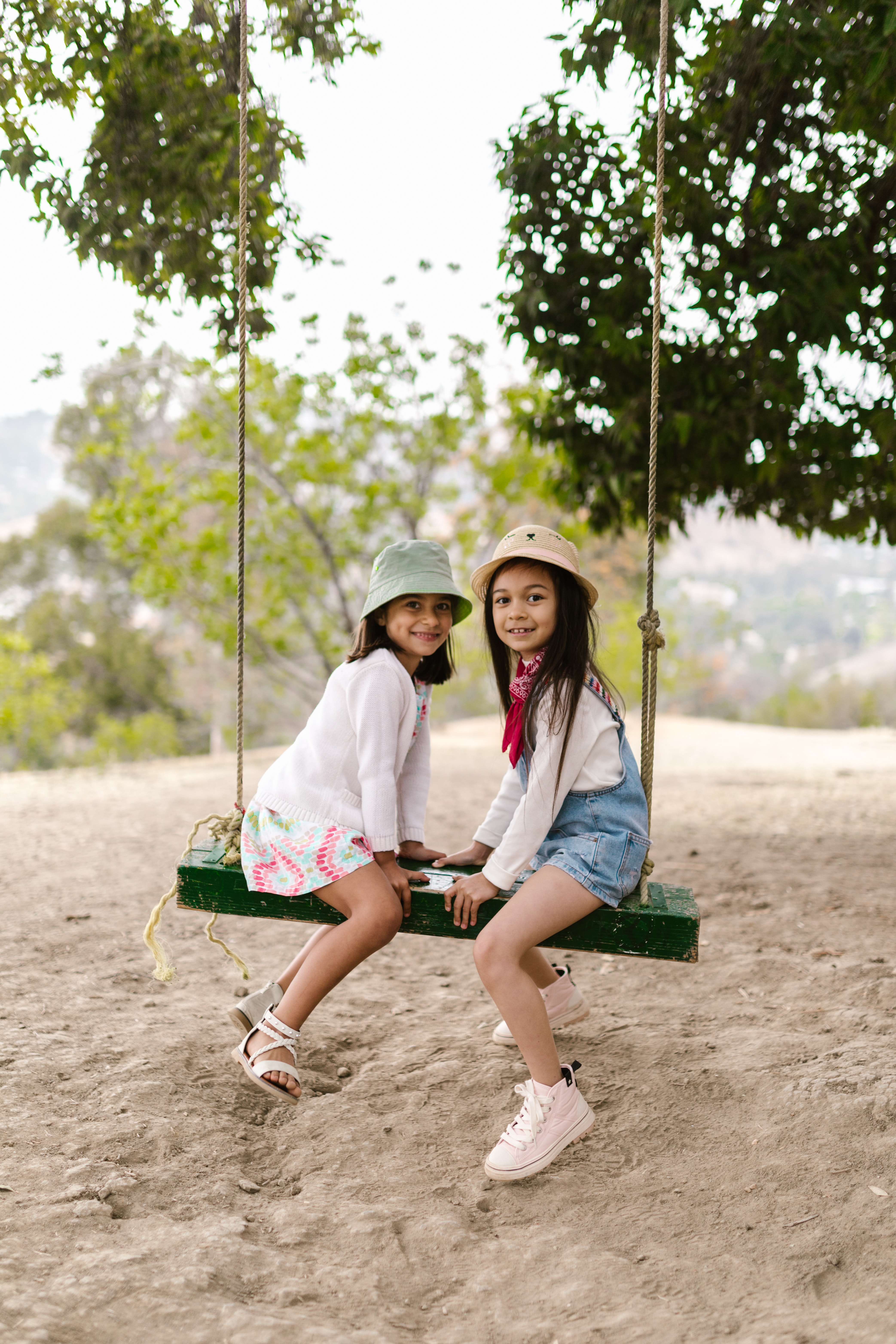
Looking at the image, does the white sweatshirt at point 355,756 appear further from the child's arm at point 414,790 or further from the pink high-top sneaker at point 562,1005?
the pink high-top sneaker at point 562,1005

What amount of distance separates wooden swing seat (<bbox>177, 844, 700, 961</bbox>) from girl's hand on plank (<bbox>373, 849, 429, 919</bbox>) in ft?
Answer: 0.07

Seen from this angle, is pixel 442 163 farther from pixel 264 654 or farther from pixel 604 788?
pixel 604 788

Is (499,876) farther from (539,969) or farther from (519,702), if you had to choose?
(539,969)

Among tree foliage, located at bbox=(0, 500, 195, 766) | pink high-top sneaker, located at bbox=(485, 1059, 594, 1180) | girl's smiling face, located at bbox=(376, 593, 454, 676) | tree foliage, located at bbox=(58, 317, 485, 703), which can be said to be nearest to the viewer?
pink high-top sneaker, located at bbox=(485, 1059, 594, 1180)

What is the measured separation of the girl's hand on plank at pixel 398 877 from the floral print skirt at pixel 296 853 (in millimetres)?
32

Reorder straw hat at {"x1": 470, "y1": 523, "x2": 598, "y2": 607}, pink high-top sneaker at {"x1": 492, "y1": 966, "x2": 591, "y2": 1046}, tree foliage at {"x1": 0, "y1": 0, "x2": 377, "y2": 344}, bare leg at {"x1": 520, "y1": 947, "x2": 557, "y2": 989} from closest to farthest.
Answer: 1. straw hat at {"x1": 470, "y1": 523, "x2": 598, "y2": 607}
2. bare leg at {"x1": 520, "y1": 947, "x2": 557, "y2": 989}
3. pink high-top sneaker at {"x1": 492, "y1": 966, "x2": 591, "y2": 1046}
4. tree foliage at {"x1": 0, "y1": 0, "x2": 377, "y2": 344}

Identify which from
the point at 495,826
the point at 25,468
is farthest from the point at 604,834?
the point at 25,468

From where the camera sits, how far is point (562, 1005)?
9.43ft

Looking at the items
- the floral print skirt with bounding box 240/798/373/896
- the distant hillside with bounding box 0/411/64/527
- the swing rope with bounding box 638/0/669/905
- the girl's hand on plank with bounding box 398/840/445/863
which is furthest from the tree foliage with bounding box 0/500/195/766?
the distant hillside with bounding box 0/411/64/527

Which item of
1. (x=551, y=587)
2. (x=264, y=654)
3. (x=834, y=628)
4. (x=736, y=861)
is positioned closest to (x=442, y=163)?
(x=264, y=654)

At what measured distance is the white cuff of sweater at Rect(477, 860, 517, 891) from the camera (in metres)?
2.35

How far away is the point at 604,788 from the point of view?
2402 mm

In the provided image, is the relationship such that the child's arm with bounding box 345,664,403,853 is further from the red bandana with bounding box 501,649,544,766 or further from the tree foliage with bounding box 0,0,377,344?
the tree foliage with bounding box 0,0,377,344

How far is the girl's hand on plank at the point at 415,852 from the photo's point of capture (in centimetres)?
269
